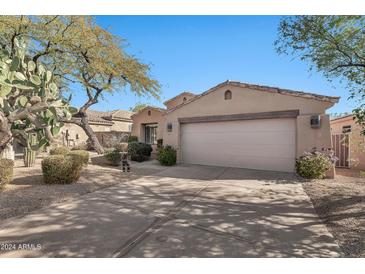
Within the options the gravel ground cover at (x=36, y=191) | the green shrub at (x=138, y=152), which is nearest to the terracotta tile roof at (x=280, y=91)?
the green shrub at (x=138, y=152)

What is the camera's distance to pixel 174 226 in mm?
3852

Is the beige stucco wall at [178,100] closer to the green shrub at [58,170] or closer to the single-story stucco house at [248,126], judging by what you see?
the single-story stucco house at [248,126]

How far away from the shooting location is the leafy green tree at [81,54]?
386 inches

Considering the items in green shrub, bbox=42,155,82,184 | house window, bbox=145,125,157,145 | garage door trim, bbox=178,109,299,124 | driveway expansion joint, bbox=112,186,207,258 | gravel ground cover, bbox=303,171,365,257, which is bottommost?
driveway expansion joint, bbox=112,186,207,258

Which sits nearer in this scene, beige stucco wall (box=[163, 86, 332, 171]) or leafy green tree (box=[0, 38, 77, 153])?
leafy green tree (box=[0, 38, 77, 153])

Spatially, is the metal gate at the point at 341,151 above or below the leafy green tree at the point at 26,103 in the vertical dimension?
below

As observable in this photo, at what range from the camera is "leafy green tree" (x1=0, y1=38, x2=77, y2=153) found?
3.79 meters

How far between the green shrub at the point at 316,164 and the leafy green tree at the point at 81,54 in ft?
38.0

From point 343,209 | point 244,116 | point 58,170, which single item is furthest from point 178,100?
point 343,209

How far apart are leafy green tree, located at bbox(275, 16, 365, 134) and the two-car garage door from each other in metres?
3.34

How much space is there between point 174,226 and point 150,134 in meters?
14.7

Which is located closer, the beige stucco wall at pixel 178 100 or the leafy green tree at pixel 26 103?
the leafy green tree at pixel 26 103

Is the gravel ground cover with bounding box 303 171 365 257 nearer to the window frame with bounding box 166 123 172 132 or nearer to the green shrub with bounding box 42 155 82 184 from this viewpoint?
the green shrub with bounding box 42 155 82 184

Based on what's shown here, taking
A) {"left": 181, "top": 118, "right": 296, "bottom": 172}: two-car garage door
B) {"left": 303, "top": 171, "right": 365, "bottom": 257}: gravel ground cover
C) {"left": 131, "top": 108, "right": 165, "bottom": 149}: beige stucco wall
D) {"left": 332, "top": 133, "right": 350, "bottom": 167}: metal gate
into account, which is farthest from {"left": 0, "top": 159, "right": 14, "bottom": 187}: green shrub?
{"left": 332, "top": 133, "right": 350, "bottom": 167}: metal gate
